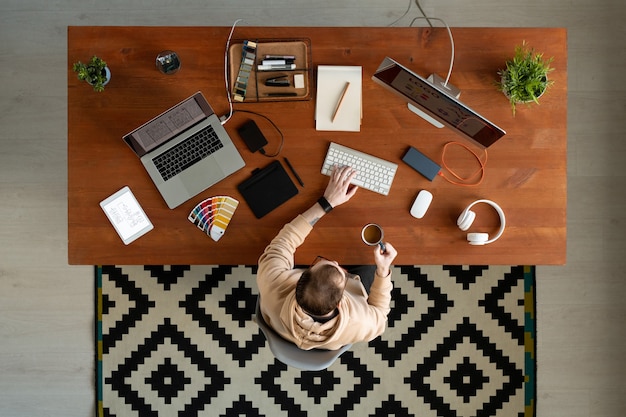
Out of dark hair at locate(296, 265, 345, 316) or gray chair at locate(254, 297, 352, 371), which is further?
gray chair at locate(254, 297, 352, 371)

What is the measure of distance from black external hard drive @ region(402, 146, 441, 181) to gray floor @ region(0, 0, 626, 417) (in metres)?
1.07

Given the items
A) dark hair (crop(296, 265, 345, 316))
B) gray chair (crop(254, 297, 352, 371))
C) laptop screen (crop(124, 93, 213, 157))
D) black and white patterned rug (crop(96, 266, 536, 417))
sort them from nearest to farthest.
→ dark hair (crop(296, 265, 345, 316)) → gray chair (crop(254, 297, 352, 371)) → laptop screen (crop(124, 93, 213, 157)) → black and white patterned rug (crop(96, 266, 536, 417))

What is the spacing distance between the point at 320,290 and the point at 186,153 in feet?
2.44

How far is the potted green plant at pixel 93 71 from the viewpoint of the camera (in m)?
1.72

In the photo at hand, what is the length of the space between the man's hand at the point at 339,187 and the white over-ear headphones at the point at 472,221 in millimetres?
405

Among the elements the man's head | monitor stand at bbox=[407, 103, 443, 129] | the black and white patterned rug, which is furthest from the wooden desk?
the black and white patterned rug

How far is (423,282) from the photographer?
2.54 m

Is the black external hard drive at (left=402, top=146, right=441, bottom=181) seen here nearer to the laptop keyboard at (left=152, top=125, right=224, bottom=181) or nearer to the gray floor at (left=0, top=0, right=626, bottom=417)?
the laptop keyboard at (left=152, top=125, right=224, bottom=181)

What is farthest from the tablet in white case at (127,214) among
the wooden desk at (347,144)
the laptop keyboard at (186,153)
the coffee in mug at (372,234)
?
the coffee in mug at (372,234)

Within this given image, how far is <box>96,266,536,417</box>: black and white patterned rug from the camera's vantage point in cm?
253

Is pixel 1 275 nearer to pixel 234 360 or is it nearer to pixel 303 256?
pixel 234 360

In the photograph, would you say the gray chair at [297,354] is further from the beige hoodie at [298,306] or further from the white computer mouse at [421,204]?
the white computer mouse at [421,204]

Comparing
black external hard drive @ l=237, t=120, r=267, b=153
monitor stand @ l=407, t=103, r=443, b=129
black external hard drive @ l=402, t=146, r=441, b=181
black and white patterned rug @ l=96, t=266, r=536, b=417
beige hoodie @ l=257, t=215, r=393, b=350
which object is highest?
monitor stand @ l=407, t=103, r=443, b=129

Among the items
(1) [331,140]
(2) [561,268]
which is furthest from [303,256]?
(2) [561,268]
